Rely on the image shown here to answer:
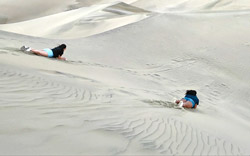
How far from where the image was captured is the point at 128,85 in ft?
24.5

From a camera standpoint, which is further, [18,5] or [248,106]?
[18,5]

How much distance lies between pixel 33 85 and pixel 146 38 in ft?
27.2

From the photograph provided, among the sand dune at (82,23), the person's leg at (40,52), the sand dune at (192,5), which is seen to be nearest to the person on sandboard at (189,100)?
the person's leg at (40,52)

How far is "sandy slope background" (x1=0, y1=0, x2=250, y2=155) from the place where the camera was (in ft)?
12.4

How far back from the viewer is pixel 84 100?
511cm

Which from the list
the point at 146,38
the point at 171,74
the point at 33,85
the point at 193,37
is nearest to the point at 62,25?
the point at 146,38

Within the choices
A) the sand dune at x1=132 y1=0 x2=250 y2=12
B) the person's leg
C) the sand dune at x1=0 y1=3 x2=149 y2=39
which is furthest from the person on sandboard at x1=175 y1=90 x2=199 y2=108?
the sand dune at x1=132 y1=0 x2=250 y2=12

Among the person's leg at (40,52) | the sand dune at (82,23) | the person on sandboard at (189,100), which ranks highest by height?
the sand dune at (82,23)

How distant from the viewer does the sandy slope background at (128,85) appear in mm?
3777

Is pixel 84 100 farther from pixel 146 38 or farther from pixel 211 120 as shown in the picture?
pixel 146 38

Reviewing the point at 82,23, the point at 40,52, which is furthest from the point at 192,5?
the point at 40,52

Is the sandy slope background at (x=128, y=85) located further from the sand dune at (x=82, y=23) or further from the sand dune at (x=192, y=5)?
the sand dune at (x=192, y=5)

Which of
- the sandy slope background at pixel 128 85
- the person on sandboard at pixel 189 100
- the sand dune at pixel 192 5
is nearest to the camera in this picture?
the sandy slope background at pixel 128 85

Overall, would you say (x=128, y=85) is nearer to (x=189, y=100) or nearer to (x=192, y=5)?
(x=189, y=100)
